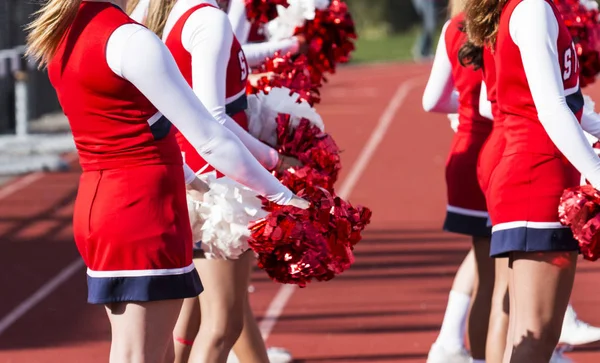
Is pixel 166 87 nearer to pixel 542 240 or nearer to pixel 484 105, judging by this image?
pixel 542 240

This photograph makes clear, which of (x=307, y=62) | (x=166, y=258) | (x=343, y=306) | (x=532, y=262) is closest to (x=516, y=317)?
(x=532, y=262)

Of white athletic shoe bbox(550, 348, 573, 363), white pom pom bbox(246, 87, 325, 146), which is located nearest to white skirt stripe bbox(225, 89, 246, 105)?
white pom pom bbox(246, 87, 325, 146)

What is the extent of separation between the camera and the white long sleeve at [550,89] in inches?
134

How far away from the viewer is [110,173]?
307 centimetres

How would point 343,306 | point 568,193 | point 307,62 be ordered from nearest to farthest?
1. point 568,193
2. point 307,62
3. point 343,306

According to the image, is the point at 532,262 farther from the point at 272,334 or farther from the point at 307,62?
the point at 272,334

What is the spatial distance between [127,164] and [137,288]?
307 millimetres

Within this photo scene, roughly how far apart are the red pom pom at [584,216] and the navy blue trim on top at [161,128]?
3.85 ft

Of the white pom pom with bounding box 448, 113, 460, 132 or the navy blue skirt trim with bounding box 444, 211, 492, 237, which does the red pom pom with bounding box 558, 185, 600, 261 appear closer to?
the navy blue skirt trim with bounding box 444, 211, 492, 237

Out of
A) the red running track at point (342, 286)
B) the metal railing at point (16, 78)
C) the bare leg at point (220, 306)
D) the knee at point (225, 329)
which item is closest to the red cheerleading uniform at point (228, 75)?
the bare leg at point (220, 306)

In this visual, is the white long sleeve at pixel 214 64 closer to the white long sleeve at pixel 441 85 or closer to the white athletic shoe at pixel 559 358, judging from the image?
the white long sleeve at pixel 441 85

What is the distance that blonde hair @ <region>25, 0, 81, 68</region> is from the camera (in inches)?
120

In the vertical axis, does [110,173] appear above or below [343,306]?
above

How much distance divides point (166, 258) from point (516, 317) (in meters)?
1.14
